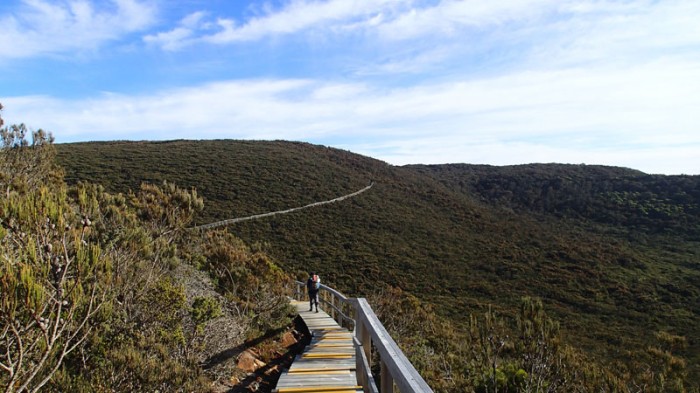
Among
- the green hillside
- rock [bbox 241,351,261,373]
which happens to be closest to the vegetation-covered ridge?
rock [bbox 241,351,261,373]

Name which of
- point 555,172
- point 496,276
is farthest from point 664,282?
point 555,172

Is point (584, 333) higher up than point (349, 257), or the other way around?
point (349, 257)

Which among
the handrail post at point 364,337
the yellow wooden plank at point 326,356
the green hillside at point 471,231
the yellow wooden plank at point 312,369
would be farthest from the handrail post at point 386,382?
the green hillside at point 471,231

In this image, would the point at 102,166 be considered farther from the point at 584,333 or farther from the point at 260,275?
the point at 584,333

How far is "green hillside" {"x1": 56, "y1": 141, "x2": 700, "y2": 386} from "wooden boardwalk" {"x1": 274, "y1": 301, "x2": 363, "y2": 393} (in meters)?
12.6

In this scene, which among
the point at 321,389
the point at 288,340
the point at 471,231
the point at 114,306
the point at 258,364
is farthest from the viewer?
the point at 471,231

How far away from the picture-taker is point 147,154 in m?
54.2

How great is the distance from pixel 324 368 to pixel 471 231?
1645 inches

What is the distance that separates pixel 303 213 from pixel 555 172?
179 feet

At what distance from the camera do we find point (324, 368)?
5.57 m

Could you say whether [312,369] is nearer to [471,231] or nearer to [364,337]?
[364,337]

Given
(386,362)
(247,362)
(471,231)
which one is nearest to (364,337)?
(386,362)

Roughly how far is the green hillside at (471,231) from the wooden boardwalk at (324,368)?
12.6 m

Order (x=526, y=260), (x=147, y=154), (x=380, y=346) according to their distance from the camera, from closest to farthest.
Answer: (x=380, y=346), (x=526, y=260), (x=147, y=154)
